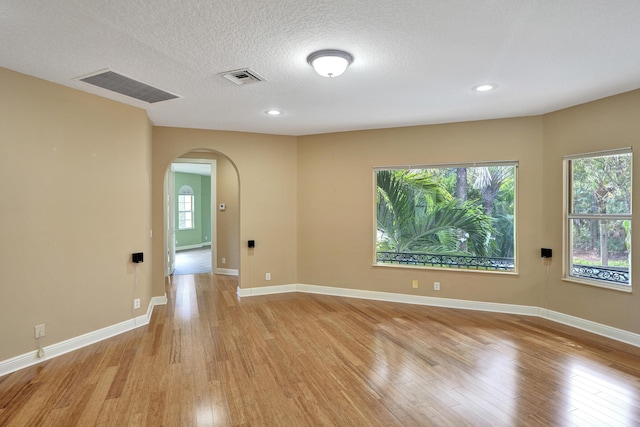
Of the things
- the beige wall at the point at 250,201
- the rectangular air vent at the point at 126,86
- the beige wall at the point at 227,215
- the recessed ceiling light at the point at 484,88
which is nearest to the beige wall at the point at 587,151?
the beige wall at the point at 250,201

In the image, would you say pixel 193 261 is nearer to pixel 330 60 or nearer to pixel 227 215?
pixel 227 215

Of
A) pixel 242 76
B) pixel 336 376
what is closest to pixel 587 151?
pixel 336 376

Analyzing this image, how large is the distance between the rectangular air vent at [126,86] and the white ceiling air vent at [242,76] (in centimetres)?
83

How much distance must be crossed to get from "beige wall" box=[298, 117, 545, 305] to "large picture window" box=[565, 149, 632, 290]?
0.35 metres

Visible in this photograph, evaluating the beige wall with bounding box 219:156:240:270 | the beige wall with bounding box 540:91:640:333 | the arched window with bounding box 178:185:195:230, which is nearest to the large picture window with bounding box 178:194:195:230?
the arched window with bounding box 178:185:195:230

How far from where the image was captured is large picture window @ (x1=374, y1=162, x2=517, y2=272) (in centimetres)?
442

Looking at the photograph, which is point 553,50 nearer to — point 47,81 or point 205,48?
point 205,48

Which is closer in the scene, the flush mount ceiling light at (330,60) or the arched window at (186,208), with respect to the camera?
the flush mount ceiling light at (330,60)

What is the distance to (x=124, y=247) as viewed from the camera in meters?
3.67

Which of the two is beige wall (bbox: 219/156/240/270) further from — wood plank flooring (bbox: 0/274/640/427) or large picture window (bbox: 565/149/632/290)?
large picture window (bbox: 565/149/632/290)

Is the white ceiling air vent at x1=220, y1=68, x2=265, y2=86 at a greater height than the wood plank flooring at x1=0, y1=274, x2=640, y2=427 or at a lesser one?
greater

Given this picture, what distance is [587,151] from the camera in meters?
3.68

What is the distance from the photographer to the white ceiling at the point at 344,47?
1928mm

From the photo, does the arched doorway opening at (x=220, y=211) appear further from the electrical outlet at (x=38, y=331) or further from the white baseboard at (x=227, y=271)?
the electrical outlet at (x=38, y=331)
